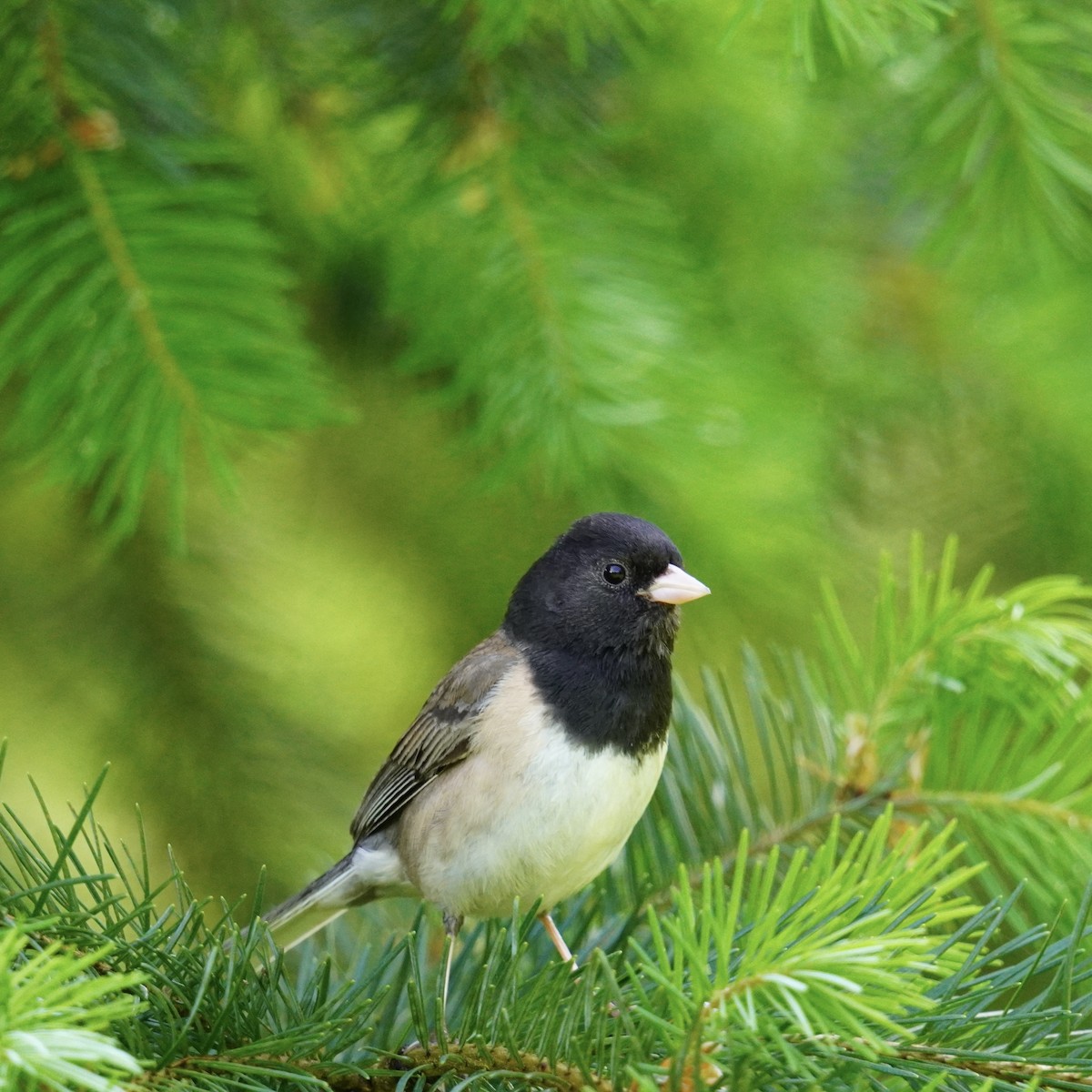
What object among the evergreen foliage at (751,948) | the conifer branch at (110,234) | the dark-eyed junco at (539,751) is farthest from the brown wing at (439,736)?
the conifer branch at (110,234)

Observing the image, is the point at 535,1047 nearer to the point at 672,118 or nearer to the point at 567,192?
the point at 567,192

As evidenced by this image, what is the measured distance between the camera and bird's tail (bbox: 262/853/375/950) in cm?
162

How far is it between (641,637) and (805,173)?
900 mm

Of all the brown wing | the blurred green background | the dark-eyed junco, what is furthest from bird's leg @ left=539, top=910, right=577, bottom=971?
the blurred green background

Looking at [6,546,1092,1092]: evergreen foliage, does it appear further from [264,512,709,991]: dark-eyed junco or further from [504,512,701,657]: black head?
[504,512,701,657]: black head

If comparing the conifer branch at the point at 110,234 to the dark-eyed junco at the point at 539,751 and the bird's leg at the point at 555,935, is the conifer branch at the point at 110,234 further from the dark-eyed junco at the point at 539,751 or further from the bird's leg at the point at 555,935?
the bird's leg at the point at 555,935

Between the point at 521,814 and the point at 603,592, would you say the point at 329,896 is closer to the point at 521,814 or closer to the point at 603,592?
the point at 521,814

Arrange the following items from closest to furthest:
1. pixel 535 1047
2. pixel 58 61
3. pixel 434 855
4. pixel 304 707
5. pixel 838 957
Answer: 1. pixel 838 957
2. pixel 535 1047
3. pixel 58 61
4. pixel 434 855
5. pixel 304 707

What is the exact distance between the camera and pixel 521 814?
1456mm

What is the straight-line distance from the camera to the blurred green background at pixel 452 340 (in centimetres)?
134

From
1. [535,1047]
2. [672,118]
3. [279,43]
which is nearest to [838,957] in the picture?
[535,1047]

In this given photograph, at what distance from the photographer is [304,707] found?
1.79m

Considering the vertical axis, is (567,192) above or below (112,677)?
above

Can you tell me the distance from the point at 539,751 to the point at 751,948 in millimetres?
725
